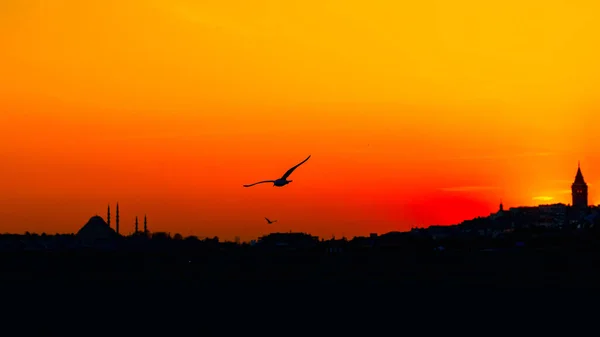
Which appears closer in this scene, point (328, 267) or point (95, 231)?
point (328, 267)

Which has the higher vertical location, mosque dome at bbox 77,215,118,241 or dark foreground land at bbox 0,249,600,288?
mosque dome at bbox 77,215,118,241

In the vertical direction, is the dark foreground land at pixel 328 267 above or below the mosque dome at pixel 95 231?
below

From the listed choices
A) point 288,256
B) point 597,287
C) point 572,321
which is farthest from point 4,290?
point 288,256

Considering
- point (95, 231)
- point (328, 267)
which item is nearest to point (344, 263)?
point (328, 267)

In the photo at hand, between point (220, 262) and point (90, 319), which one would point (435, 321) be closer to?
point (90, 319)

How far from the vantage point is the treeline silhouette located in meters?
114

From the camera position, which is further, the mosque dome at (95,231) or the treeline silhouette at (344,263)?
the mosque dome at (95,231)

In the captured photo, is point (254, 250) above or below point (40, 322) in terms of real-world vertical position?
above

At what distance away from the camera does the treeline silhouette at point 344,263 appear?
114 m

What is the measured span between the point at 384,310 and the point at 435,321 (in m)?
7.75

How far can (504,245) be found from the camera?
193m

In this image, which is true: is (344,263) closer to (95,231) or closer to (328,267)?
(328,267)

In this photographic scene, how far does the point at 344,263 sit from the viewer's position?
145875 millimetres

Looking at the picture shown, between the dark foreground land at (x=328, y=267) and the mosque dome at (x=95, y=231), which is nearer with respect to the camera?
the dark foreground land at (x=328, y=267)
